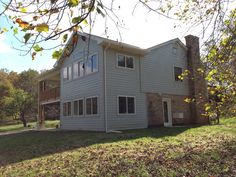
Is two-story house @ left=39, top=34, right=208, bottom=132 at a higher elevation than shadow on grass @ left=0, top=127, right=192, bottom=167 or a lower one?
higher

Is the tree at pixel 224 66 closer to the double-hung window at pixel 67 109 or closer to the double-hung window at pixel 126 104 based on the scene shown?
the double-hung window at pixel 126 104

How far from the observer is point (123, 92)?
1424 cm

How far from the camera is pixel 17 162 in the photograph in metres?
6.71

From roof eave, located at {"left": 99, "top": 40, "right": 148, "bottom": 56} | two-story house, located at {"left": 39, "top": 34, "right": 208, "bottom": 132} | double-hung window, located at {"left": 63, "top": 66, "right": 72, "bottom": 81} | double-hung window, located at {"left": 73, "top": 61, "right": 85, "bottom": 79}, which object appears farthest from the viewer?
double-hung window, located at {"left": 63, "top": 66, "right": 72, "bottom": 81}

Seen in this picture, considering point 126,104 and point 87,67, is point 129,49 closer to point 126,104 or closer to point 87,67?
point 87,67

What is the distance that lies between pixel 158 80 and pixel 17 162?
1167 cm

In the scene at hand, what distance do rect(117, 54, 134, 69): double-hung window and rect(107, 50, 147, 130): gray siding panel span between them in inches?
10.8

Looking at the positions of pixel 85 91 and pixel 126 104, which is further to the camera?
pixel 85 91

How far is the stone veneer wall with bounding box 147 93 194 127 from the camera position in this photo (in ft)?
50.9

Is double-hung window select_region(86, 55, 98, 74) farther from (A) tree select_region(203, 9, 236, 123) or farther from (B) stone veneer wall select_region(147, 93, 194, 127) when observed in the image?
(A) tree select_region(203, 9, 236, 123)

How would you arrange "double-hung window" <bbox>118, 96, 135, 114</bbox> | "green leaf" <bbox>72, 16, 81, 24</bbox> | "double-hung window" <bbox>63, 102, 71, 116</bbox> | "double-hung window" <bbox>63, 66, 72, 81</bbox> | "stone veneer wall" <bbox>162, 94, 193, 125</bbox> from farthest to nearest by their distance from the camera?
"double-hung window" <bbox>63, 66, 72, 81</bbox> → "double-hung window" <bbox>63, 102, 71, 116</bbox> → "stone veneer wall" <bbox>162, 94, 193, 125</bbox> → "double-hung window" <bbox>118, 96, 135, 114</bbox> → "green leaf" <bbox>72, 16, 81, 24</bbox>

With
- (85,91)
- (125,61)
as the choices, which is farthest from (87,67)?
(125,61)

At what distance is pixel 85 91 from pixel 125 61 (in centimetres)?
332

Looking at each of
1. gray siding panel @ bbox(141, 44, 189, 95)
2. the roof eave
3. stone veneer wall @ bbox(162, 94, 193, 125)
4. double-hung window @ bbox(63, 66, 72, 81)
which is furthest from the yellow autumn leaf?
double-hung window @ bbox(63, 66, 72, 81)
